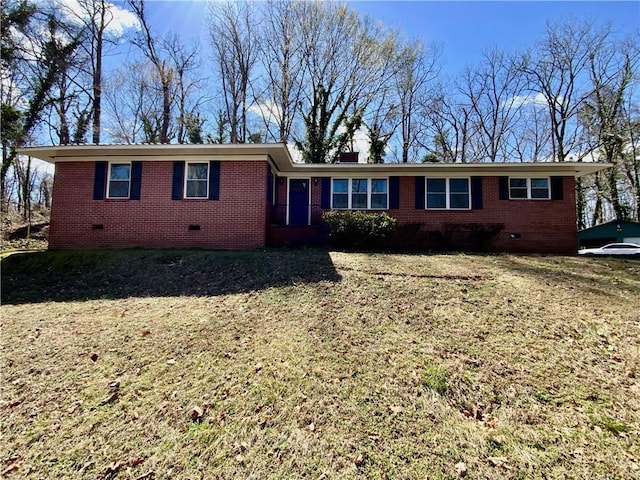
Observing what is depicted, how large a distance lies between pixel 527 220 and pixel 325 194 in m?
7.37

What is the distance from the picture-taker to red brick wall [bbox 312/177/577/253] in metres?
12.1

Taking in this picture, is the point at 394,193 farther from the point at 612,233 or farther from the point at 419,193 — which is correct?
the point at 612,233

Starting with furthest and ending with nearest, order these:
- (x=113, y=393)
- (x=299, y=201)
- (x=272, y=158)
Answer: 1. (x=299, y=201)
2. (x=272, y=158)
3. (x=113, y=393)

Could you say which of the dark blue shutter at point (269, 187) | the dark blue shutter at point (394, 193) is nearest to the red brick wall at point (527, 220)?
the dark blue shutter at point (394, 193)

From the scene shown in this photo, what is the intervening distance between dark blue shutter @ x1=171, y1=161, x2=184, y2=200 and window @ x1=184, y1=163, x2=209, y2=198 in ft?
0.51

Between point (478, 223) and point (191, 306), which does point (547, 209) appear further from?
point (191, 306)

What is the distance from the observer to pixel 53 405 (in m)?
3.16

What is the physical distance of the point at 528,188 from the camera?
12305 mm

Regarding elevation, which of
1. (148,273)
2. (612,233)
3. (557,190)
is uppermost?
(557,190)

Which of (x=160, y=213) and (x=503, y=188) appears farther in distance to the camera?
(x=503, y=188)

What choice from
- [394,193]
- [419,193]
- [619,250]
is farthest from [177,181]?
[619,250]

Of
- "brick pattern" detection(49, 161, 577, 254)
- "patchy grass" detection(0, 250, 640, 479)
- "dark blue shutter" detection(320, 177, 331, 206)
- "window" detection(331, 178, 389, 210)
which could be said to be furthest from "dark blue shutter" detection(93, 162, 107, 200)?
"window" detection(331, 178, 389, 210)

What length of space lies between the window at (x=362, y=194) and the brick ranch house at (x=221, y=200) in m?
0.65

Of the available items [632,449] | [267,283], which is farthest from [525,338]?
[267,283]
